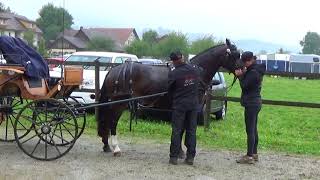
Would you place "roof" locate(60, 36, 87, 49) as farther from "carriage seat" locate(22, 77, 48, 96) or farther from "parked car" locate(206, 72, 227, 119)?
"carriage seat" locate(22, 77, 48, 96)

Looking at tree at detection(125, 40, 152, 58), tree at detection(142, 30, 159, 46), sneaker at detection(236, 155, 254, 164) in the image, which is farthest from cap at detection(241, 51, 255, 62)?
tree at detection(142, 30, 159, 46)

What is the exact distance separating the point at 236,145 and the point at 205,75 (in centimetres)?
216

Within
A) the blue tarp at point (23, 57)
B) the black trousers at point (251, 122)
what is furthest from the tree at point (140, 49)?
the black trousers at point (251, 122)

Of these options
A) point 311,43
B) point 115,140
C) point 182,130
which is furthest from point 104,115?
point 311,43

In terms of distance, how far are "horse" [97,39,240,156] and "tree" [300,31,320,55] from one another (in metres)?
162

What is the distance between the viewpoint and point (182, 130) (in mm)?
8648

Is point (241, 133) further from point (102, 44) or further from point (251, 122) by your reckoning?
point (102, 44)

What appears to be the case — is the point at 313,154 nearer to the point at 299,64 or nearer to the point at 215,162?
the point at 215,162

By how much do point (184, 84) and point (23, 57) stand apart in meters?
2.64

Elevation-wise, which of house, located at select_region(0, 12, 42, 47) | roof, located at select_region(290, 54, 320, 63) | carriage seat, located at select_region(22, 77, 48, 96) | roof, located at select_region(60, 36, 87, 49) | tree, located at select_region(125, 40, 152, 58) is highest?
house, located at select_region(0, 12, 42, 47)

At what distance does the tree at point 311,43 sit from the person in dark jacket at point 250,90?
6400 inches

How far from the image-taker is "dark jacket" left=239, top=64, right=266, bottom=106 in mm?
8672

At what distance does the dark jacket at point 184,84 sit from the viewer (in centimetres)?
841

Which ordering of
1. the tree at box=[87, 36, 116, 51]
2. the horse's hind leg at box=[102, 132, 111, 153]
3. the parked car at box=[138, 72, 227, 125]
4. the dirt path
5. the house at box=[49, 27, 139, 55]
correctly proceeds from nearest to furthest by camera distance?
the dirt path → the horse's hind leg at box=[102, 132, 111, 153] → the parked car at box=[138, 72, 227, 125] → the tree at box=[87, 36, 116, 51] → the house at box=[49, 27, 139, 55]
